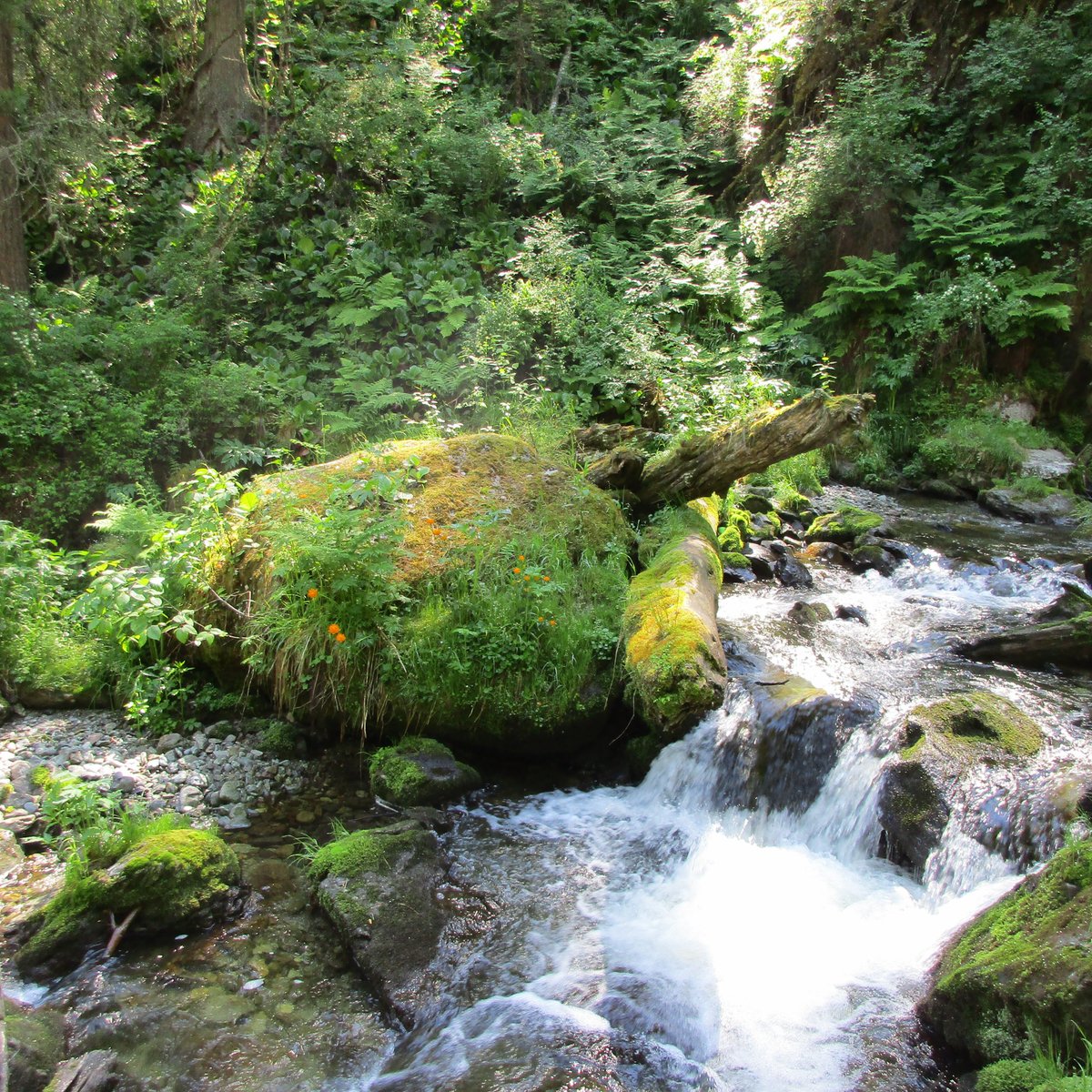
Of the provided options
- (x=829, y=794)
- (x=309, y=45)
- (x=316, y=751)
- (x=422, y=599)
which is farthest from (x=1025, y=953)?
(x=309, y=45)

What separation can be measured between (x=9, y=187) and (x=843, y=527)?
11.9 metres

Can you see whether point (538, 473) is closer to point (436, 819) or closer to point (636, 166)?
point (436, 819)

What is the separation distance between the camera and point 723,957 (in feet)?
12.4

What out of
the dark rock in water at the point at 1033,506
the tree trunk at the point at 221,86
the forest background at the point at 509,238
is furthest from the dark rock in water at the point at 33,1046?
the tree trunk at the point at 221,86

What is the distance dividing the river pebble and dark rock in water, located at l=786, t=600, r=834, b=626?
460cm

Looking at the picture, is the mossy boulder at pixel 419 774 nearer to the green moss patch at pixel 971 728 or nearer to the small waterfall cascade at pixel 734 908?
the small waterfall cascade at pixel 734 908

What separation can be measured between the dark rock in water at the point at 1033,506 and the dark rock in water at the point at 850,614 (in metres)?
4.92

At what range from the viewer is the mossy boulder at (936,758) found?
13.9ft

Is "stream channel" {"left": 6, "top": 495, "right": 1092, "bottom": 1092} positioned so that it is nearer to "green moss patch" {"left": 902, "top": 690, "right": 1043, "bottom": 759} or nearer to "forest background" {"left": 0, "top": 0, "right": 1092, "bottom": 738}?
"green moss patch" {"left": 902, "top": 690, "right": 1043, "bottom": 759}

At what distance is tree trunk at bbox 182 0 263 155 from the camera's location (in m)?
15.2

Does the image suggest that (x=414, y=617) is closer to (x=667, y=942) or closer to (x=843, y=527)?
(x=667, y=942)

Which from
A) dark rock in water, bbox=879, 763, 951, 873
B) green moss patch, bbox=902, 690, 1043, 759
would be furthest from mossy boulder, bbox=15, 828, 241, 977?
green moss patch, bbox=902, 690, 1043, 759

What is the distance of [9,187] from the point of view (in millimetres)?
10273

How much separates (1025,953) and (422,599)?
387cm
